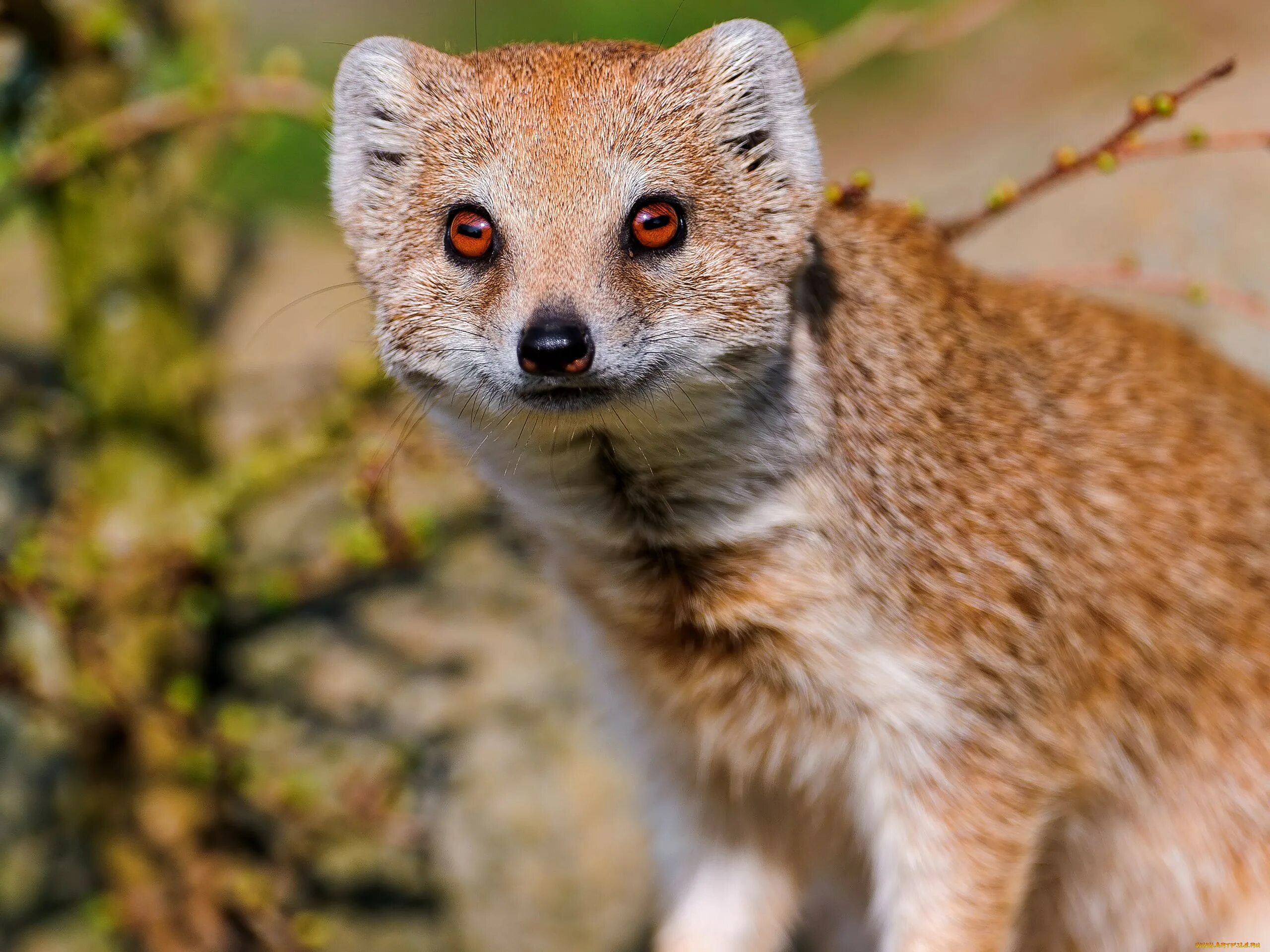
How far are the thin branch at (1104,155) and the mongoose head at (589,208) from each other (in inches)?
30.0

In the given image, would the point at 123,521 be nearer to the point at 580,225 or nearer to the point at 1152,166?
the point at 580,225

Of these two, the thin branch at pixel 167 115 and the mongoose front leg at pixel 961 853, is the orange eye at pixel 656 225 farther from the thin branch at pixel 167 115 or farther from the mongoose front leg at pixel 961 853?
the thin branch at pixel 167 115

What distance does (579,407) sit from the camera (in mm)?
1983

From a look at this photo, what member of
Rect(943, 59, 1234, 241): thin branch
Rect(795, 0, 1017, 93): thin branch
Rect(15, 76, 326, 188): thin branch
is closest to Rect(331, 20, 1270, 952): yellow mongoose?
Rect(943, 59, 1234, 241): thin branch

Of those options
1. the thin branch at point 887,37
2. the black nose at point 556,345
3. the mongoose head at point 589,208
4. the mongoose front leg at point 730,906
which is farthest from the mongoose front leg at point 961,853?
the thin branch at point 887,37

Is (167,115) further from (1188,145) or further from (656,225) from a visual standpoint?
(1188,145)

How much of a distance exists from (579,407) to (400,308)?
15.1 inches

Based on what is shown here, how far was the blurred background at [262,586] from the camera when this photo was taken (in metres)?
3.39

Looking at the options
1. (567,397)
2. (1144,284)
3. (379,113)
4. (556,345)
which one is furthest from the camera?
(1144,284)

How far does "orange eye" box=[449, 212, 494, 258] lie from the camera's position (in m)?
2.11

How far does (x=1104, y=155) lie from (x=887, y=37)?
73 centimetres

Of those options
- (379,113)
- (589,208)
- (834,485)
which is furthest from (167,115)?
(834,485)

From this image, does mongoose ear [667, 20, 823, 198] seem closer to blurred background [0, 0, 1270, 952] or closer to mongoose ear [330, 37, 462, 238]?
mongoose ear [330, 37, 462, 238]

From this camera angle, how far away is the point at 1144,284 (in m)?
3.16
